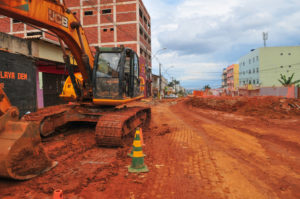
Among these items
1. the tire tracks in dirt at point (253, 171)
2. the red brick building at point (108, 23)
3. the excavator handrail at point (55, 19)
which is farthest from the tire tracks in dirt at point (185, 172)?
the red brick building at point (108, 23)

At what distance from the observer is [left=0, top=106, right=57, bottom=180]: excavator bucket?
3250 millimetres

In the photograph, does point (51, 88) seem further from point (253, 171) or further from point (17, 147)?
point (253, 171)

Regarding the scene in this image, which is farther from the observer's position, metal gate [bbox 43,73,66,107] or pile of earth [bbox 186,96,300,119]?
metal gate [bbox 43,73,66,107]

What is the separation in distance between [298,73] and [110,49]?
64.7m

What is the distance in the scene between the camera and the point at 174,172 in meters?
4.33

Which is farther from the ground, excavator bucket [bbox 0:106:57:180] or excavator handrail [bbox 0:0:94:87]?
excavator handrail [bbox 0:0:94:87]

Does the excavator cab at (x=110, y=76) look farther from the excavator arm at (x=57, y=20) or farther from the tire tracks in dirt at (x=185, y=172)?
the tire tracks in dirt at (x=185, y=172)

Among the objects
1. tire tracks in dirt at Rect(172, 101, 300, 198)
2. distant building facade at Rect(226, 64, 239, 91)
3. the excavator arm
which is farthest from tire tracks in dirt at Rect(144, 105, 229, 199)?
distant building facade at Rect(226, 64, 239, 91)

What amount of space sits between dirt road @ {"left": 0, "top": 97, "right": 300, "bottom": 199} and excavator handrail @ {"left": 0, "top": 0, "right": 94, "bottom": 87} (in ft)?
8.25

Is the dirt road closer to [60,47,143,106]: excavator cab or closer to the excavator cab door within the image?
[60,47,143,106]: excavator cab

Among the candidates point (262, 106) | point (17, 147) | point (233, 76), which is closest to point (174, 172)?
point (17, 147)

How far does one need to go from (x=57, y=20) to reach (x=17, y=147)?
2868 mm

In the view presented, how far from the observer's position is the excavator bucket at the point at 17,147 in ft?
10.7

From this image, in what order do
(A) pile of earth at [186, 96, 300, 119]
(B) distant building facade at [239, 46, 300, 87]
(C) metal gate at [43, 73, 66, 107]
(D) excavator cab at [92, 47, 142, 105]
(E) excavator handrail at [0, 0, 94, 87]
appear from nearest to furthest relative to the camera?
(E) excavator handrail at [0, 0, 94, 87], (D) excavator cab at [92, 47, 142, 105], (A) pile of earth at [186, 96, 300, 119], (C) metal gate at [43, 73, 66, 107], (B) distant building facade at [239, 46, 300, 87]
